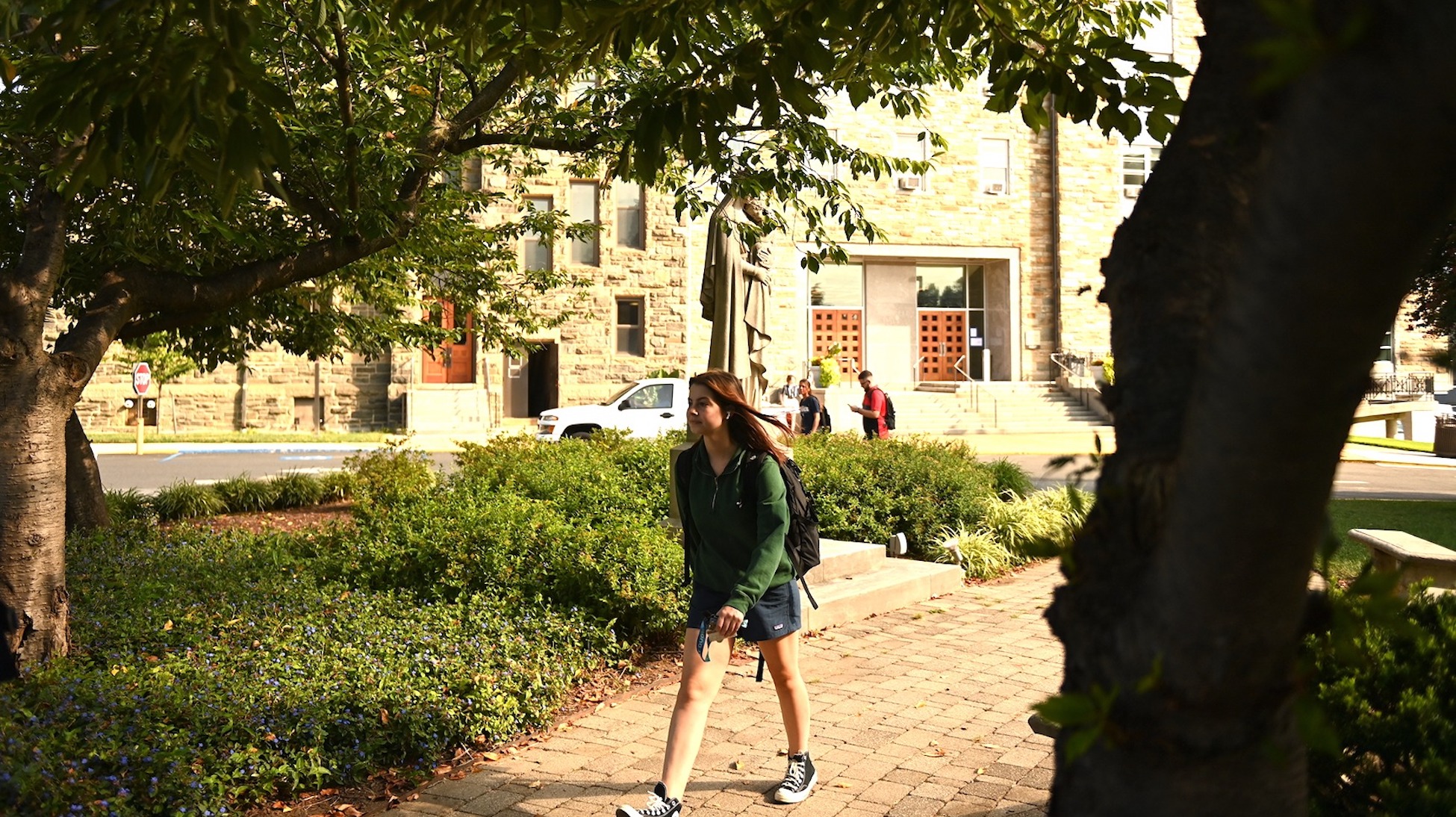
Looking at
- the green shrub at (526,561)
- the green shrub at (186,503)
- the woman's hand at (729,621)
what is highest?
the woman's hand at (729,621)

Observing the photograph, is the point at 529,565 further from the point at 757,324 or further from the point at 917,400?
the point at 917,400

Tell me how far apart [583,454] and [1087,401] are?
2443 centimetres

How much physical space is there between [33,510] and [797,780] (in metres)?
4.27

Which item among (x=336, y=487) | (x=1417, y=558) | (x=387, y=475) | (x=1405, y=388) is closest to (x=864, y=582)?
(x=1417, y=558)

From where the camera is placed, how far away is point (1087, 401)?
34.2m

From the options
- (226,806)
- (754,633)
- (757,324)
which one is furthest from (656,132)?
(757,324)

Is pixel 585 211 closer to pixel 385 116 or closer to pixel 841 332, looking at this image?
pixel 841 332

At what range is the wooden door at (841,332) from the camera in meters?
36.2

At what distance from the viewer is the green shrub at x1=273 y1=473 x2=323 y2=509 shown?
1466 centimetres

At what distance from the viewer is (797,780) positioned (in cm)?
481

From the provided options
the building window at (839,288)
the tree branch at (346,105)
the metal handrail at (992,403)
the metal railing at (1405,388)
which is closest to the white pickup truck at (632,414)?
the metal handrail at (992,403)

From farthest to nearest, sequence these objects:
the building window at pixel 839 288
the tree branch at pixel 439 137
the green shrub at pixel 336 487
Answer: the building window at pixel 839 288, the green shrub at pixel 336 487, the tree branch at pixel 439 137

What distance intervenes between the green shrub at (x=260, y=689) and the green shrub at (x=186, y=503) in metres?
6.46

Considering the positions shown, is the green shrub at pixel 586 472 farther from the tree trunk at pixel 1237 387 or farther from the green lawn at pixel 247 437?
the green lawn at pixel 247 437
